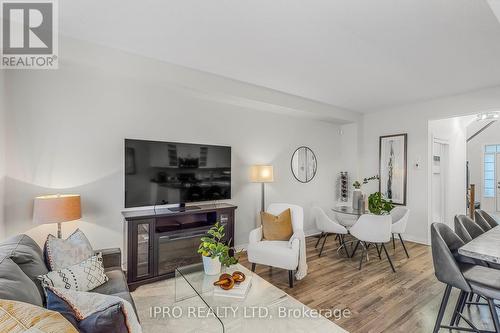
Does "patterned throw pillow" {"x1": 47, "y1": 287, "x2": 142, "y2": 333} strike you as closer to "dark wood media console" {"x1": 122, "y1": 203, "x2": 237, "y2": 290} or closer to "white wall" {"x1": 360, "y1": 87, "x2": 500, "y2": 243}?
"dark wood media console" {"x1": 122, "y1": 203, "x2": 237, "y2": 290}

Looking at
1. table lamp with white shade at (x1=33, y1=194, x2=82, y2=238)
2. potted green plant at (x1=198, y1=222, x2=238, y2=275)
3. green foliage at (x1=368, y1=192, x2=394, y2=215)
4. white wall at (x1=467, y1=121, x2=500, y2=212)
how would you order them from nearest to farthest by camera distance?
potted green plant at (x1=198, y1=222, x2=238, y2=275) < table lamp with white shade at (x1=33, y1=194, x2=82, y2=238) < green foliage at (x1=368, y1=192, x2=394, y2=215) < white wall at (x1=467, y1=121, x2=500, y2=212)

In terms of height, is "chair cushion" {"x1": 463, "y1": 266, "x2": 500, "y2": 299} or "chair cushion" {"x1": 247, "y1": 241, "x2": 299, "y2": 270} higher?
"chair cushion" {"x1": 463, "y1": 266, "x2": 500, "y2": 299}

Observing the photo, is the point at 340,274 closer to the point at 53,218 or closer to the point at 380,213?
the point at 380,213

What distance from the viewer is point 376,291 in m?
2.67

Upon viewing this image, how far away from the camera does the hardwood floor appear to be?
215 cm

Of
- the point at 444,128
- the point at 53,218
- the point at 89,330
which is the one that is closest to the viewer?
the point at 89,330

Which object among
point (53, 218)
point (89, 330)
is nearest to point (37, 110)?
point (53, 218)

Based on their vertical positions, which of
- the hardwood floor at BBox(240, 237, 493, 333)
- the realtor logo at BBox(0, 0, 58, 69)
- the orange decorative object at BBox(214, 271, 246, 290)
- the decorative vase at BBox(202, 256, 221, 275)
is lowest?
the hardwood floor at BBox(240, 237, 493, 333)

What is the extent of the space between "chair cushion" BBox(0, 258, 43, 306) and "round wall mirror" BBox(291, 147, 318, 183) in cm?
402

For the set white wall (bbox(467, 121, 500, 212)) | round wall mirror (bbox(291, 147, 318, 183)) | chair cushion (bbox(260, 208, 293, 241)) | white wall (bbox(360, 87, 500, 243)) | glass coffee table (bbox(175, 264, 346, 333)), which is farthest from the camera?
white wall (bbox(467, 121, 500, 212))

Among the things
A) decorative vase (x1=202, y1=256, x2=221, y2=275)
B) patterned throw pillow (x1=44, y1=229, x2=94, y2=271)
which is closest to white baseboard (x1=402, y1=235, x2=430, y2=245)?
decorative vase (x1=202, y1=256, x2=221, y2=275)

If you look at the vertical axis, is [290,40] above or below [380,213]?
above

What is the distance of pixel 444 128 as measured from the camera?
484cm

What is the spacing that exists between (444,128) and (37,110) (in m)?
6.49
